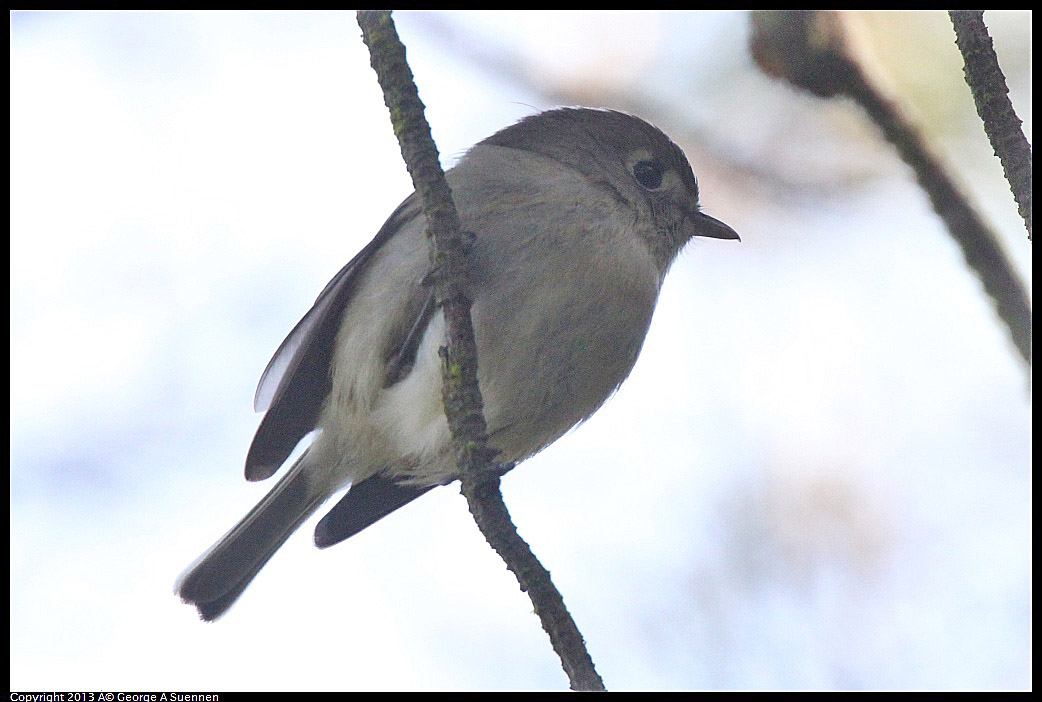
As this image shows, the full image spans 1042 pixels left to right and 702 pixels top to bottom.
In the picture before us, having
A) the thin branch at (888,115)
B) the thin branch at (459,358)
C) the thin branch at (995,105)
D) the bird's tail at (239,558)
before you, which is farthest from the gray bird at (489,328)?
the thin branch at (995,105)

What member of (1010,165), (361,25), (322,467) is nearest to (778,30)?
(1010,165)

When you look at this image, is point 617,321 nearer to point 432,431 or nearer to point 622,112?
point 432,431

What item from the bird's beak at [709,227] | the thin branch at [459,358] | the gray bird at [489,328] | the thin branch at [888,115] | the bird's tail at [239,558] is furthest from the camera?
the bird's beak at [709,227]

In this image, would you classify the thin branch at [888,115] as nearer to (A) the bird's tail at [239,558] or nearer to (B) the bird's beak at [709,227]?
(B) the bird's beak at [709,227]

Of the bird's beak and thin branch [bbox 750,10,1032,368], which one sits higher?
the bird's beak

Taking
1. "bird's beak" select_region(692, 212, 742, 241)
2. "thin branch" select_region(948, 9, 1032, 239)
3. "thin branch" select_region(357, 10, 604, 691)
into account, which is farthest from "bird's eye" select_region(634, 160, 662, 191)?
"thin branch" select_region(948, 9, 1032, 239)

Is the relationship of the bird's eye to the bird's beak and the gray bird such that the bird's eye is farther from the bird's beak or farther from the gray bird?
the bird's beak
